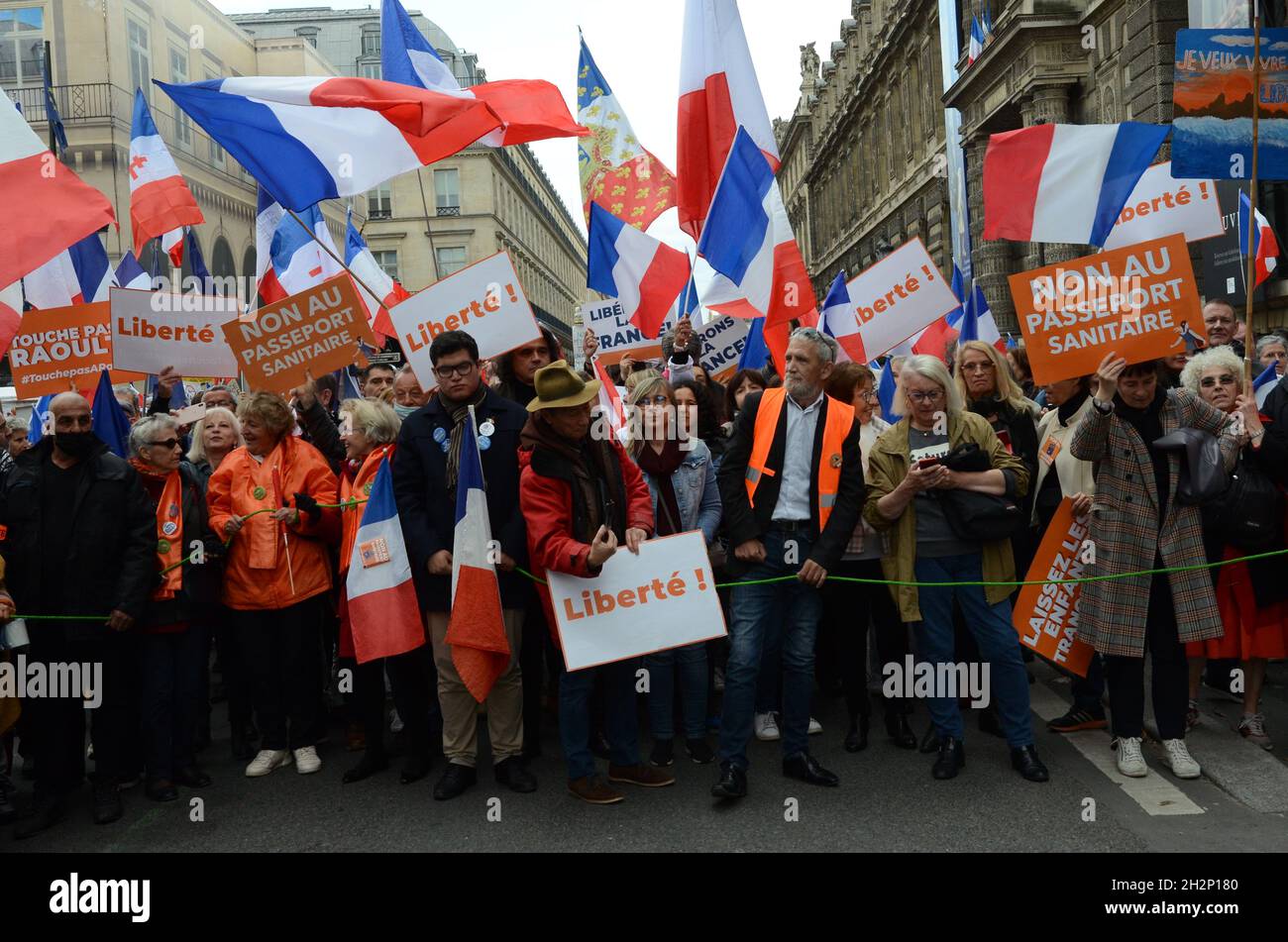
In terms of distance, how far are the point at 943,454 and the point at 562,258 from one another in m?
100

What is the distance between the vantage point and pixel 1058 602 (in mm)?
5320

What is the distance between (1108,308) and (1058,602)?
144 cm

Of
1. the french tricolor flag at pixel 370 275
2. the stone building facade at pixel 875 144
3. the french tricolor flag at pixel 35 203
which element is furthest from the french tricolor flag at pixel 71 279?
the stone building facade at pixel 875 144

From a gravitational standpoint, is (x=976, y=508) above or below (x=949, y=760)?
above

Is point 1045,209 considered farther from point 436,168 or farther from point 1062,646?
point 436,168

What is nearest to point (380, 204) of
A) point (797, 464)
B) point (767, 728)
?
point (767, 728)

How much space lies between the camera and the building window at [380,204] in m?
57.0

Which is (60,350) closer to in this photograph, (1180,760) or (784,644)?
(784,644)

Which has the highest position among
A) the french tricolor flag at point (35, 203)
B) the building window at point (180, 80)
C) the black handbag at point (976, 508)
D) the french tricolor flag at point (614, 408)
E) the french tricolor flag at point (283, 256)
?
the building window at point (180, 80)

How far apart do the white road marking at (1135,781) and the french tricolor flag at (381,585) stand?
10.6 feet

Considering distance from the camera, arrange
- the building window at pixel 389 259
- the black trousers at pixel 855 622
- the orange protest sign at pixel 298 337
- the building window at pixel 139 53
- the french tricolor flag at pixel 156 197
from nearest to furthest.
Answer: the black trousers at pixel 855 622
the orange protest sign at pixel 298 337
the french tricolor flag at pixel 156 197
the building window at pixel 139 53
the building window at pixel 389 259

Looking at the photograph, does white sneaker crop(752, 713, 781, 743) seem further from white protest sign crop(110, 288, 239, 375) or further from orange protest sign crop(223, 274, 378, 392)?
white protest sign crop(110, 288, 239, 375)

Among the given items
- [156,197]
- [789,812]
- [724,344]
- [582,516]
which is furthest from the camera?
[156,197]

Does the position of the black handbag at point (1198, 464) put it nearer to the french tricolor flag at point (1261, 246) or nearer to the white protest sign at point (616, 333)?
the white protest sign at point (616, 333)
